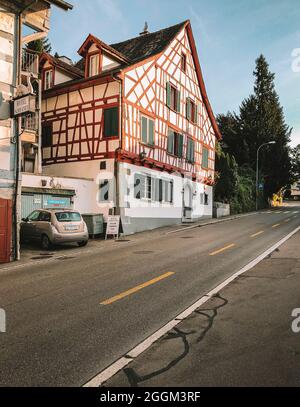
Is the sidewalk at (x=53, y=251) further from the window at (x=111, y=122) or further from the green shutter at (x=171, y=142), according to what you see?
the green shutter at (x=171, y=142)

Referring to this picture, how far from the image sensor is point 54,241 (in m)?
14.1

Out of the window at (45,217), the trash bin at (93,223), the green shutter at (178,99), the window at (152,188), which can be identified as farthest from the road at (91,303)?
the green shutter at (178,99)

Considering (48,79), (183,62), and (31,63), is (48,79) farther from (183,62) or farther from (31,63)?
(183,62)

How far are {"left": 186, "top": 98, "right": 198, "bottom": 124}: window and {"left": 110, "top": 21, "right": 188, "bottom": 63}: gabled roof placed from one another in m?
4.53

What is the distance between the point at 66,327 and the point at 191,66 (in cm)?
2572

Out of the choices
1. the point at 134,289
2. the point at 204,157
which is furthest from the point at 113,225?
the point at 204,157

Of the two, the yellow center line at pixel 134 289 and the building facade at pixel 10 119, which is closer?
the yellow center line at pixel 134 289

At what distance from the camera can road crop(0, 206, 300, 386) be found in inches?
165

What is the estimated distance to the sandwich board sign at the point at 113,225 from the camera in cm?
1755

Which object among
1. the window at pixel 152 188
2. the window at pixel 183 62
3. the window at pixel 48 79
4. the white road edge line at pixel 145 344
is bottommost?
the white road edge line at pixel 145 344

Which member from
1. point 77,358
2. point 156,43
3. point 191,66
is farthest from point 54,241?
point 191,66

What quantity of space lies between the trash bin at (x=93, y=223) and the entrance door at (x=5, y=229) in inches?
243

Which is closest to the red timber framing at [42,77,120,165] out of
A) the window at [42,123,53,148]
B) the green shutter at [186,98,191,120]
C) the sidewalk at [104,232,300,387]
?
the window at [42,123,53,148]

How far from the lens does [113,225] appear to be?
1775 centimetres
